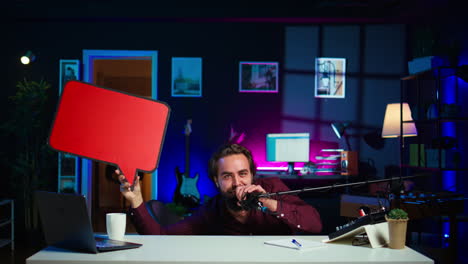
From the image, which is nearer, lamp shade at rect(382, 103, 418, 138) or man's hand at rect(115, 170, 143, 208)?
man's hand at rect(115, 170, 143, 208)

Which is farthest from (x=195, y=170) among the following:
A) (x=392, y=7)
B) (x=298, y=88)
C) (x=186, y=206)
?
(x=392, y=7)

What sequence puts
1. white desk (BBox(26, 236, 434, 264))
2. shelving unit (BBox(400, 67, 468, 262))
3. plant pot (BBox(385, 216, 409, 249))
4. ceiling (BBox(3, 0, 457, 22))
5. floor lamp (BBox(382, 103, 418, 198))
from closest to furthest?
white desk (BBox(26, 236, 434, 264)) → plant pot (BBox(385, 216, 409, 249)) → shelving unit (BBox(400, 67, 468, 262)) → floor lamp (BBox(382, 103, 418, 198)) → ceiling (BBox(3, 0, 457, 22))

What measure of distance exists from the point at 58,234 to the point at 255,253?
77cm

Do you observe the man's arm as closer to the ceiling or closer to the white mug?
the white mug

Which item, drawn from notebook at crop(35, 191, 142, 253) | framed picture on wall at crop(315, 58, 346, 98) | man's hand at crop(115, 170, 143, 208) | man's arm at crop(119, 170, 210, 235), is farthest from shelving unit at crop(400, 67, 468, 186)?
notebook at crop(35, 191, 142, 253)

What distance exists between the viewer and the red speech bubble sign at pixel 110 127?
5.42 feet

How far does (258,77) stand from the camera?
20.8 ft

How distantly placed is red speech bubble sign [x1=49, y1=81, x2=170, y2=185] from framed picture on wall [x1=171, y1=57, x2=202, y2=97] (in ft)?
14.6

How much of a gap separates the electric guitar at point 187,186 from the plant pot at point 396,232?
4.25m

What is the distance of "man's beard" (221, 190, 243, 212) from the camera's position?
2.29 m

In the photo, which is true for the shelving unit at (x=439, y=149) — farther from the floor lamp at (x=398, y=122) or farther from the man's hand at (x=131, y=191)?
the man's hand at (x=131, y=191)

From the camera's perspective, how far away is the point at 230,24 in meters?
6.35

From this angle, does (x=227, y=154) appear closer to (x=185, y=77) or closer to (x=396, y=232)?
(x=396, y=232)

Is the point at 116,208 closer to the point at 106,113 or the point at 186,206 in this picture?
the point at 186,206
